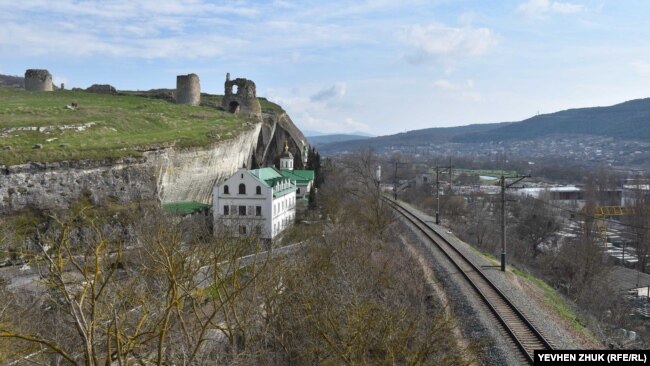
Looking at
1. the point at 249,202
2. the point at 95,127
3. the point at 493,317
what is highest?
the point at 95,127

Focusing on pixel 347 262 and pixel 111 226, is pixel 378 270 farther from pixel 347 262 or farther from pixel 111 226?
pixel 111 226

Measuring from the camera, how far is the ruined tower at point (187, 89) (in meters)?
65.6

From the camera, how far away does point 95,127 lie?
41.1 m

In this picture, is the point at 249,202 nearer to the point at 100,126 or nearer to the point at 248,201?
the point at 248,201

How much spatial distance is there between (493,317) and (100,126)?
36114 mm

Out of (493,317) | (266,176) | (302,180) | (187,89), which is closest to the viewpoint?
(493,317)

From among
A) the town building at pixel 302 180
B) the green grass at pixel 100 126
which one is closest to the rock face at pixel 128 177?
the green grass at pixel 100 126

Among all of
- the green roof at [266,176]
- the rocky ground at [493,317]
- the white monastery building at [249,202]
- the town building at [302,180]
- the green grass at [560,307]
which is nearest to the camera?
the rocky ground at [493,317]

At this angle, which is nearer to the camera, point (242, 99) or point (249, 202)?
point (249, 202)

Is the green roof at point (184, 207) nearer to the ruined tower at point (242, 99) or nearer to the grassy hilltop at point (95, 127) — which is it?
the grassy hilltop at point (95, 127)

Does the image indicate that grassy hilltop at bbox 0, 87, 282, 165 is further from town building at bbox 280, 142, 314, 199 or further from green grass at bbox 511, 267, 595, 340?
green grass at bbox 511, 267, 595, 340

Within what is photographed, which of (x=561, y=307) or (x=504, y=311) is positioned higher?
(x=504, y=311)

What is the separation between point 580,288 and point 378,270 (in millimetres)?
19541

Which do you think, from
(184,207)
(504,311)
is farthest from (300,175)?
(504,311)
